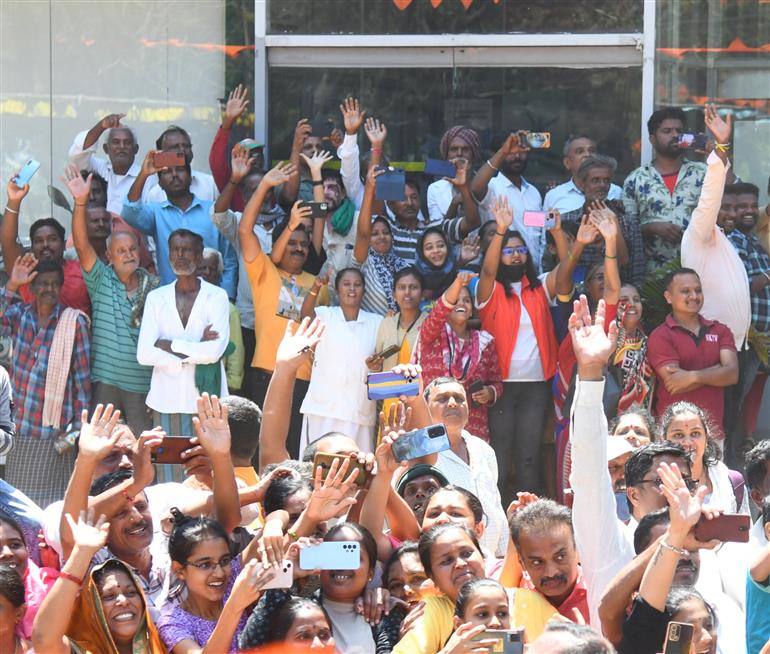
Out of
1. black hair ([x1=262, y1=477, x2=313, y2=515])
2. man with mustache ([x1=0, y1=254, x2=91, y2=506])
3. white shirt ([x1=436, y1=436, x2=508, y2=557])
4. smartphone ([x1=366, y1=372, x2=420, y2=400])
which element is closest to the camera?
black hair ([x1=262, y1=477, x2=313, y2=515])

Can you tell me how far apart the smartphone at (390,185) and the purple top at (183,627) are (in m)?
3.81

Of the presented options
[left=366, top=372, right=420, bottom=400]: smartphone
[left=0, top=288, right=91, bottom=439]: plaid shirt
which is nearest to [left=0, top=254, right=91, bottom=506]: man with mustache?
[left=0, top=288, right=91, bottom=439]: plaid shirt

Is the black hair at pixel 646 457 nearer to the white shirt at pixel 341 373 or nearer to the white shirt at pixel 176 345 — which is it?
the white shirt at pixel 341 373

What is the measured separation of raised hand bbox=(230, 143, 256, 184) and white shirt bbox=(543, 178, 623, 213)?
1691 millimetres

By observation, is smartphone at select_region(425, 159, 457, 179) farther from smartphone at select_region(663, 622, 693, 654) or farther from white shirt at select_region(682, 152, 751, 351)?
smartphone at select_region(663, 622, 693, 654)

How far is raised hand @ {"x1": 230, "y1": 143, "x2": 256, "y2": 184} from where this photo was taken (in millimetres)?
8703

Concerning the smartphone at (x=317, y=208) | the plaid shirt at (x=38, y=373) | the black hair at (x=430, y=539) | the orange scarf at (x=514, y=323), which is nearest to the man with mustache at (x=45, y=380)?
the plaid shirt at (x=38, y=373)

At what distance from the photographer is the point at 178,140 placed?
9.01 m

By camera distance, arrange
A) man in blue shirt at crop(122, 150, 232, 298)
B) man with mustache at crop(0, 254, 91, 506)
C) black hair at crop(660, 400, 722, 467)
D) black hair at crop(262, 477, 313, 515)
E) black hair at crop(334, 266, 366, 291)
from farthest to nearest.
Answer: man in blue shirt at crop(122, 150, 232, 298)
black hair at crop(334, 266, 366, 291)
man with mustache at crop(0, 254, 91, 506)
black hair at crop(660, 400, 722, 467)
black hair at crop(262, 477, 313, 515)

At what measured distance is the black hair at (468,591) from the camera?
15.1ft

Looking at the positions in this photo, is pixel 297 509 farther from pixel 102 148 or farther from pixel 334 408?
pixel 102 148

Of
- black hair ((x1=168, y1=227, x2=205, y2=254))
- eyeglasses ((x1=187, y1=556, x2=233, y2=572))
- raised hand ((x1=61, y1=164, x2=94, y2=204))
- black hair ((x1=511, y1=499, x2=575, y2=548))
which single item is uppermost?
raised hand ((x1=61, y1=164, x2=94, y2=204))

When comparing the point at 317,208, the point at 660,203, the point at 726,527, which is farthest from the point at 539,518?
the point at 660,203

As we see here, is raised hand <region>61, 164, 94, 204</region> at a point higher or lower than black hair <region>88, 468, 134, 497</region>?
higher
